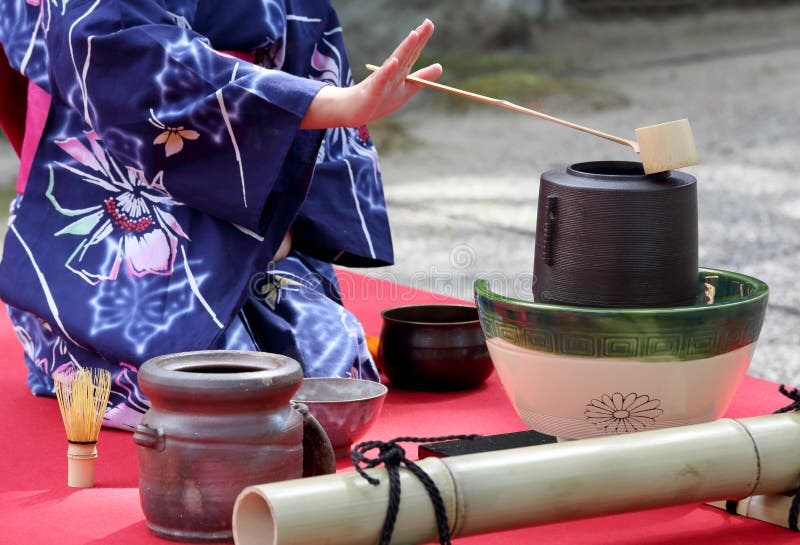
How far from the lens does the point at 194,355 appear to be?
5.12 ft

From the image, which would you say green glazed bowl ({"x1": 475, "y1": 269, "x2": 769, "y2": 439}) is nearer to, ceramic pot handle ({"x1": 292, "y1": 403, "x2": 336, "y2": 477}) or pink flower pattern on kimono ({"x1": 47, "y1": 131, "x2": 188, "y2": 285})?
ceramic pot handle ({"x1": 292, "y1": 403, "x2": 336, "y2": 477})

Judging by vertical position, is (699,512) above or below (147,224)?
below

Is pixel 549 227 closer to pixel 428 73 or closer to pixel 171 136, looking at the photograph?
pixel 428 73

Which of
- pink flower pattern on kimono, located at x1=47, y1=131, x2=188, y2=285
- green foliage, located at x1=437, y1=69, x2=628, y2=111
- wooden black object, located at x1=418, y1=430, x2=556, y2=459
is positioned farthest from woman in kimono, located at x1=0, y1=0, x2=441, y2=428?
green foliage, located at x1=437, y1=69, x2=628, y2=111

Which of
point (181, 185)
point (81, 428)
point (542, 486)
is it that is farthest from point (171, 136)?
point (542, 486)

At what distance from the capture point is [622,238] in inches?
66.1

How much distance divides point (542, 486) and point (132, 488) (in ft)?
2.00

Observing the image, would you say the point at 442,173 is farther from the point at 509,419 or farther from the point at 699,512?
the point at 699,512

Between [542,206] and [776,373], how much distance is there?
1.32 m

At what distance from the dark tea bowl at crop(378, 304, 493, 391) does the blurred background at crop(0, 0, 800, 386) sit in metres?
0.16

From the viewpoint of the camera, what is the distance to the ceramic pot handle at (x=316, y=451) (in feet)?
5.25

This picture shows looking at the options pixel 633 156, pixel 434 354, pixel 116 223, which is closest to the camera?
pixel 116 223

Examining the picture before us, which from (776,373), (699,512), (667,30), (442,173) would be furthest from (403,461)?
(667,30)

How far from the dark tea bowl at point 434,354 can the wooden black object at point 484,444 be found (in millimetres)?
390
